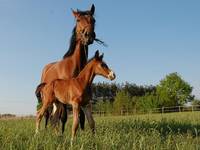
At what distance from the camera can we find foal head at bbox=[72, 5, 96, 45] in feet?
30.1

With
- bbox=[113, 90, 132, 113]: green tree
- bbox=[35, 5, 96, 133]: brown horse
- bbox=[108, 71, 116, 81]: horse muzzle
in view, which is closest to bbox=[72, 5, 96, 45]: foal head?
bbox=[35, 5, 96, 133]: brown horse

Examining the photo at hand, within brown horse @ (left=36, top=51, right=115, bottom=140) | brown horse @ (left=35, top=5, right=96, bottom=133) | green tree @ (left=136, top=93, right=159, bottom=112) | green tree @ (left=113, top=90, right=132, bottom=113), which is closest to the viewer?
brown horse @ (left=36, top=51, right=115, bottom=140)

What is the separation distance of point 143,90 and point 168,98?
73.0 feet

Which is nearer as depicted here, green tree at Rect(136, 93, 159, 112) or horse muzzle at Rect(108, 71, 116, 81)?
horse muzzle at Rect(108, 71, 116, 81)

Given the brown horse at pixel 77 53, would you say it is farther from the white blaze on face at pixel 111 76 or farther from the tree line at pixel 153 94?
the tree line at pixel 153 94

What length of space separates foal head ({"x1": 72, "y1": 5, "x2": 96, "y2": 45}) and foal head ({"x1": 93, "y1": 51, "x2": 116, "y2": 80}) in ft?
2.93

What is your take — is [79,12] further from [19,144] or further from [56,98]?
[19,144]

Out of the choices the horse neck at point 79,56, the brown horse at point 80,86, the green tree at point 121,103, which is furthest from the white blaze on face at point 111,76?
the green tree at point 121,103

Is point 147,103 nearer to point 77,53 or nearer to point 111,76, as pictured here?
point 77,53

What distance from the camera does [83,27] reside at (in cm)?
934

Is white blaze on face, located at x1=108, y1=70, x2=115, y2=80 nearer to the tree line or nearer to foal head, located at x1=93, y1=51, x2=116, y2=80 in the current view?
foal head, located at x1=93, y1=51, x2=116, y2=80

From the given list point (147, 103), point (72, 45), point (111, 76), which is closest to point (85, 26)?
Result: point (72, 45)

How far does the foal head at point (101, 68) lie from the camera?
26.7 ft

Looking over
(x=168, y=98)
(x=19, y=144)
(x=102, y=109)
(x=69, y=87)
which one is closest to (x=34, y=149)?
(x=19, y=144)
